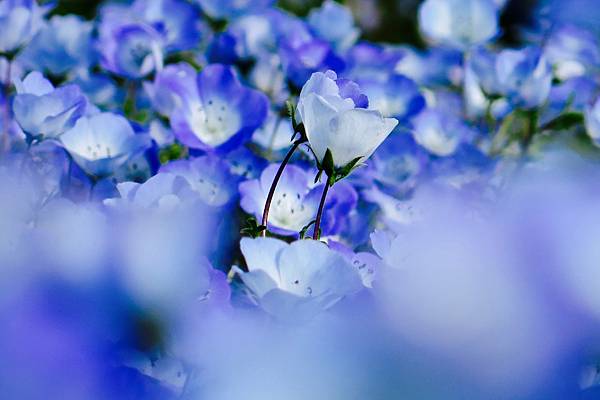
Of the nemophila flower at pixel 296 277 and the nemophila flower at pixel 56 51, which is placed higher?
the nemophila flower at pixel 296 277

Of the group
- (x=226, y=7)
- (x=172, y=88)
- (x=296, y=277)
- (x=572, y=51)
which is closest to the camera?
(x=296, y=277)

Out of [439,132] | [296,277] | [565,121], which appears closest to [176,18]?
[439,132]

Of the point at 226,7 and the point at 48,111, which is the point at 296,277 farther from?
the point at 226,7

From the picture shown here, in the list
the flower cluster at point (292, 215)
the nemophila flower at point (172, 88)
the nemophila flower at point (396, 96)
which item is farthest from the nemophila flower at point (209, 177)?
the nemophila flower at point (396, 96)

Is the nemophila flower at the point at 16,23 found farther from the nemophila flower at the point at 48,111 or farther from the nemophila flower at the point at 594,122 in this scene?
the nemophila flower at the point at 594,122

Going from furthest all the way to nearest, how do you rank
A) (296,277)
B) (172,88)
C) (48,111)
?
(172,88) < (48,111) < (296,277)

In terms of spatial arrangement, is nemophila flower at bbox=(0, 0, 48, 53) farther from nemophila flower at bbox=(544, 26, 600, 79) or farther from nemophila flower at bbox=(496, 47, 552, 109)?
nemophila flower at bbox=(544, 26, 600, 79)

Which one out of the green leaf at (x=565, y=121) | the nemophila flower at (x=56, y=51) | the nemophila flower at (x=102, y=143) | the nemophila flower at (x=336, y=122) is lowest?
the nemophila flower at (x=56, y=51)
